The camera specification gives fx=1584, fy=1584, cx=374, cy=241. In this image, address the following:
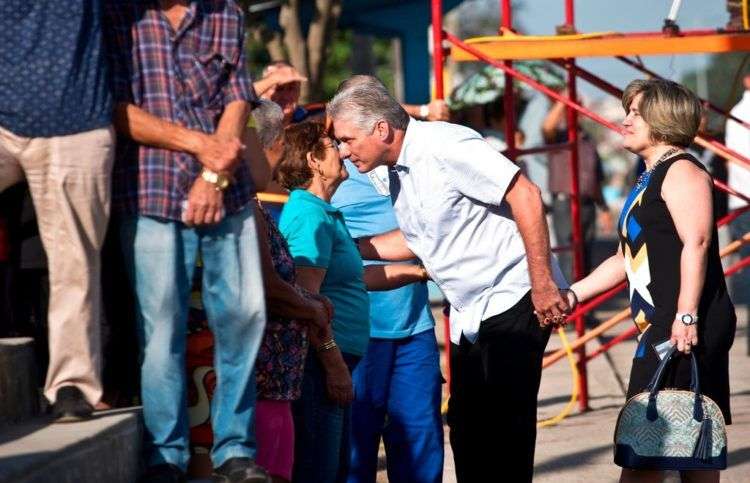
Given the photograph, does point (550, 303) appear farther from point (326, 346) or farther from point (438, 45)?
point (438, 45)

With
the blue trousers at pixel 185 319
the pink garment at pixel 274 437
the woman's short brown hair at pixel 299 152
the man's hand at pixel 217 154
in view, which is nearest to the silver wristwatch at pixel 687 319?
the woman's short brown hair at pixel 299 152

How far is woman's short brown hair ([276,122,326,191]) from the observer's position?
5539 millimetres

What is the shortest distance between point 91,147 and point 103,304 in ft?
1.78

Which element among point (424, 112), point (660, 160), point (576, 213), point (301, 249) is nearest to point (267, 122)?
point (301, 249)

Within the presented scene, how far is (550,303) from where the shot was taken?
18.2ft

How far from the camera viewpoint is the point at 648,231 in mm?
5660

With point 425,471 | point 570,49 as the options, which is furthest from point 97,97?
point 570,49

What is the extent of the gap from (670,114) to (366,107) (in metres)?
1.09

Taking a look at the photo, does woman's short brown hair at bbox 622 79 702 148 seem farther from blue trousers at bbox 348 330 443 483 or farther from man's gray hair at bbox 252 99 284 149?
man's gray hair at bbox 252 99 284 149

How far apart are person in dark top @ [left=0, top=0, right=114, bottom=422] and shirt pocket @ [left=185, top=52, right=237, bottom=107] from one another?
0.79 ft

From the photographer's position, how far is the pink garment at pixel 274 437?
15.3 feet

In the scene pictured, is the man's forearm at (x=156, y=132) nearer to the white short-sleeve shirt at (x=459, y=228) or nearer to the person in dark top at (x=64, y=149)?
the person in dark top at (x=64, y=149)

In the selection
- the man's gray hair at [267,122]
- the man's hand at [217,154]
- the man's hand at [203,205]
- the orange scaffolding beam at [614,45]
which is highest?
the orange scaffolding beam at [614,45]

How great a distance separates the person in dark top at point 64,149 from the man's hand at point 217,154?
0.24 metres
